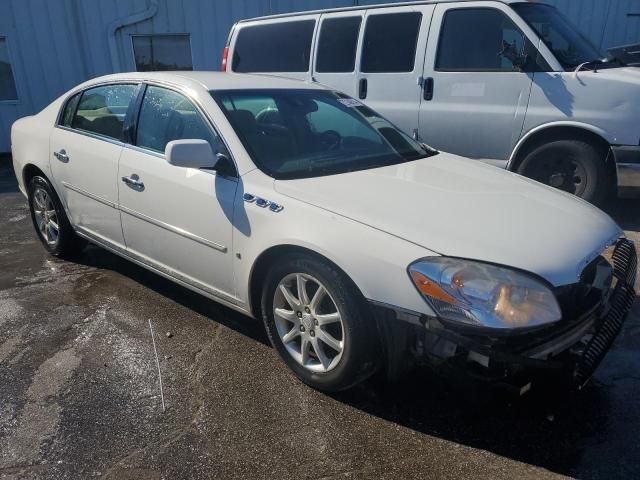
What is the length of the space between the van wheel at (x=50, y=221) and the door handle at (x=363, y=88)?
10.8ft

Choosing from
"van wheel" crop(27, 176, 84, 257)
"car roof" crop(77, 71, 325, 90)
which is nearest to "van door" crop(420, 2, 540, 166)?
"car roof" crop(77, 71, 325, 90)

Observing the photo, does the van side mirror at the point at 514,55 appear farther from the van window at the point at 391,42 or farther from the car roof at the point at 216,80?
the car roof at the point at 216,80

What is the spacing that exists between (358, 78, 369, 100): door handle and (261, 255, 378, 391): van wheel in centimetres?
371

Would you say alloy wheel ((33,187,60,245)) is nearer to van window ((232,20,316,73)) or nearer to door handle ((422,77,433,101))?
van window ((232,20,316,73))

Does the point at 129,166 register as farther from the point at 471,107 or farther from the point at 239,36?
the point at 239,36

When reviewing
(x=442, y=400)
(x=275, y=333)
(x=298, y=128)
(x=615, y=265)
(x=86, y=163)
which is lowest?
(x=442, y=400)

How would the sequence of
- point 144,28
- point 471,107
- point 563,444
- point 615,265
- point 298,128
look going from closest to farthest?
point 563,444 < point 615,265 < point 298,128 < point 471,107 < point 144,28

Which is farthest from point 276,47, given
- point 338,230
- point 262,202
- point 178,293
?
point 338,230

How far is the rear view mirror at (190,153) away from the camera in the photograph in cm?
270

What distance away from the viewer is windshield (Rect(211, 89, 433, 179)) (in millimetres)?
2910

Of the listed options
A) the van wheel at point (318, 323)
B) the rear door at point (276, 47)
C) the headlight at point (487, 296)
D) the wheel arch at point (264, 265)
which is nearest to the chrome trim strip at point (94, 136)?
the wheel arch at point (264, 265)

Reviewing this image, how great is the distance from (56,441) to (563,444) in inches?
87.7

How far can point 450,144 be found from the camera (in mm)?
5434

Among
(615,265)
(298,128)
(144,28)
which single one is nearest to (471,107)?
(298,128)
